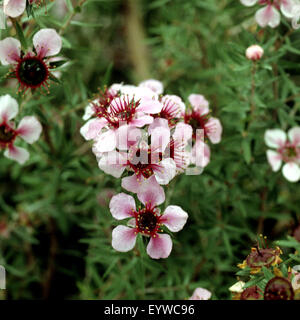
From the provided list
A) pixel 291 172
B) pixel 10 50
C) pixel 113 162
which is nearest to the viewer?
pixel 113 162

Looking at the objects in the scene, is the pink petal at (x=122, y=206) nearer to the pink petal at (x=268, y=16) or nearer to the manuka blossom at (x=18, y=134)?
the manuka blossom at (x=18, y=134)

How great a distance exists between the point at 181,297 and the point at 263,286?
594 mm

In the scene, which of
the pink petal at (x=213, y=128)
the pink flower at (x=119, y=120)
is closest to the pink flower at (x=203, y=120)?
the pink petal at (x=213, y=128)

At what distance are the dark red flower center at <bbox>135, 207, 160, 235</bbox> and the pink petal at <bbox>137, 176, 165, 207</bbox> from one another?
4cm

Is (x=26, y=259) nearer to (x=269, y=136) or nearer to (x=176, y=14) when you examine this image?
(x=269, y=136)

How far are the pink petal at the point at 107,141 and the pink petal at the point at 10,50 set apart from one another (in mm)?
408

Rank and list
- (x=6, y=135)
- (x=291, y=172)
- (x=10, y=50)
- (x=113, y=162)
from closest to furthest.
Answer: (x=113, y=162), (x=10, y=50), (x=6, y=135), (x=291, y=172)

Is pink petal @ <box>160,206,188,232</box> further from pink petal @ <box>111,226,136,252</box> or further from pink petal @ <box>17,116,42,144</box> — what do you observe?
pink petal @ <box>17,116,42,144</box>

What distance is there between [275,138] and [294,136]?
→ 8 centimetres

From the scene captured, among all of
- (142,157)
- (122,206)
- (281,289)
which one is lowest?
(281,289)

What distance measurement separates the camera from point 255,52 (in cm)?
139

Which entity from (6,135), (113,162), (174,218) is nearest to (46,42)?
(6,135)

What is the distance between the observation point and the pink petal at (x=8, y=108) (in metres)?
1.32

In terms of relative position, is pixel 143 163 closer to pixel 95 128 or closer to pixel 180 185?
pixel 95 128
